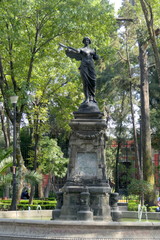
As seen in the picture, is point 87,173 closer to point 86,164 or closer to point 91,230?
point 86,164

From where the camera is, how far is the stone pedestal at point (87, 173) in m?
10.1

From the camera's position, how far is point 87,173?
10586 millimetres

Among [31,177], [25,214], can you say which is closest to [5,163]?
[31,177]

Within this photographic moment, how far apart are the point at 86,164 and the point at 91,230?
10.5 ft

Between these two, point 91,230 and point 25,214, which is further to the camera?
point 25,214

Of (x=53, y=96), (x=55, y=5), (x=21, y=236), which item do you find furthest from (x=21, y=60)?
(x=21, y=236)

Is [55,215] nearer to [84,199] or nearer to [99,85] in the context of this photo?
[84,199]

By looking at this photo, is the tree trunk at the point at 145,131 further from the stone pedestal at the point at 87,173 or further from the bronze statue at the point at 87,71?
the stone pedestal at the point at 87,173

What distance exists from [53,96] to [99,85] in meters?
7.38

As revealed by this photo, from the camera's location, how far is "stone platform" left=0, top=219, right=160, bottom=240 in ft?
24.8

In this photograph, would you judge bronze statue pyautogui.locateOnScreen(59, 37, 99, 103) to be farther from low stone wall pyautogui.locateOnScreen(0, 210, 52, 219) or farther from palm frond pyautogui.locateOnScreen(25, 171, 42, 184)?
palm frond pyautogui.locateOnScreen(25, 171, 42, 184)

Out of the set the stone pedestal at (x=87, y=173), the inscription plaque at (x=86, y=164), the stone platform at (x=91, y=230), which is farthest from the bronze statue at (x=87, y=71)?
the stone platform at (x=91, y=230)

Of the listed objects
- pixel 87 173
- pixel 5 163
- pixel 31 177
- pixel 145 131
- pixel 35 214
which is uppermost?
pixel 145 131

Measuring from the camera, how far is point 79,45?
61.1 feet
